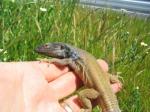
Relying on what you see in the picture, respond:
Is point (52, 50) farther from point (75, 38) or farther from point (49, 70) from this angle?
point (75, 38)

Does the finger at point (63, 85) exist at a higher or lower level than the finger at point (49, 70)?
lower

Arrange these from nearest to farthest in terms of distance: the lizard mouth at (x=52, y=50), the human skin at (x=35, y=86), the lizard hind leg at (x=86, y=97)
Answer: the human skin at (x=35, y=86), the lizard hind leg at (x=86, y=97), the lizard mouth at (x=52, y=50)

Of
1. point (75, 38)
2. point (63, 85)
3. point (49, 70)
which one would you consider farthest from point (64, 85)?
point (75, 38)

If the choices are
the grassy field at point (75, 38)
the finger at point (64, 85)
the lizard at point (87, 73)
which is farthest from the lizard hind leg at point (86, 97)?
the grassy field at point (75, 38)

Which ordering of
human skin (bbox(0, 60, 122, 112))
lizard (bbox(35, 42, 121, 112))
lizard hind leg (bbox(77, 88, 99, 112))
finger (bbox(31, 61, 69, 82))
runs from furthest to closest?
lizard (bbox(35, 42, 121, 112))
lizard hind leg (bbox(77, 88, 99, 112))
finger (bbox(31, 61, 69, 82))
human skin (bbox(0, 60, 122, 112))

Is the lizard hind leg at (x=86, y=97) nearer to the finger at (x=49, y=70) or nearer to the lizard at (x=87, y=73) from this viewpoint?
the lizard at (x=87, y=73)

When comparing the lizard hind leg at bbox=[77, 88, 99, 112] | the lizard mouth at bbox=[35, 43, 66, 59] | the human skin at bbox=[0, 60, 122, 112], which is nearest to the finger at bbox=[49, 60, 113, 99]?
the human skin at bbox=[0, 60, 122, 112]

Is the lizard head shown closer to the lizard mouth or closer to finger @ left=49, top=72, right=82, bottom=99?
the lizard mouth
